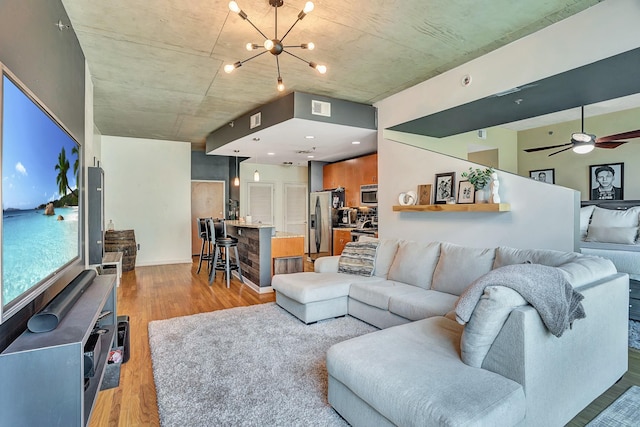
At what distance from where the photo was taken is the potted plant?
3.54m

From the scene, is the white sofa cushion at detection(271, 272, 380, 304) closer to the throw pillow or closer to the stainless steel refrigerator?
the throw pillow

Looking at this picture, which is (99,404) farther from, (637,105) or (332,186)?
(637,105)

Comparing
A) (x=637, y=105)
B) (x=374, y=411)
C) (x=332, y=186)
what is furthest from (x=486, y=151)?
(x=374, y=411)

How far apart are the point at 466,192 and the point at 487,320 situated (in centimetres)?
246

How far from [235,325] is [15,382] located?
7.52 feet

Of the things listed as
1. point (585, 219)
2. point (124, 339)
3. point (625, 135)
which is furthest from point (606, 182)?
point (124, 339)

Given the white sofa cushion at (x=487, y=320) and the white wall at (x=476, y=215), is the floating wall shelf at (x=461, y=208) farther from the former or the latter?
the white sofa cushion at (x=487, y=320)

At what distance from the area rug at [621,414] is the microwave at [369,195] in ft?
15.3

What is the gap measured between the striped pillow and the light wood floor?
4.05 feet

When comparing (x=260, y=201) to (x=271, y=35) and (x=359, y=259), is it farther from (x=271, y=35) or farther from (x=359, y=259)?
(x=271, y=35)

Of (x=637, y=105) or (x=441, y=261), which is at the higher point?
(x=637, y=105)

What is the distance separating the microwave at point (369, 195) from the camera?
255 inches

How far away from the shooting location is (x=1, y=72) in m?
1.14

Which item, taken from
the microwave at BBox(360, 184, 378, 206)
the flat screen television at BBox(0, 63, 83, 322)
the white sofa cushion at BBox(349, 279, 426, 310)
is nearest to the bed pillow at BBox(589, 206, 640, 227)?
the microwave at BBox(360, 184, 378, 206)
